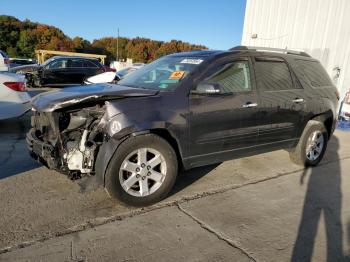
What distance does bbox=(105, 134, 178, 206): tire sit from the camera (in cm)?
323

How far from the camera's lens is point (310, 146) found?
5.07 meters

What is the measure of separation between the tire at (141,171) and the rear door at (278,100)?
1505 millimetres

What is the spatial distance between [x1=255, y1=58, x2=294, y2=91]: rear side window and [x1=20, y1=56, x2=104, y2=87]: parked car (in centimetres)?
1197

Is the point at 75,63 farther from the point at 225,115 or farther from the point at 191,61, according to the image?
the point at 225,115

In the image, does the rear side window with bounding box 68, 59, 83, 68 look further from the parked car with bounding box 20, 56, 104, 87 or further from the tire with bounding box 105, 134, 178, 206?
the tire with bounding box 105, 134, 178, 206

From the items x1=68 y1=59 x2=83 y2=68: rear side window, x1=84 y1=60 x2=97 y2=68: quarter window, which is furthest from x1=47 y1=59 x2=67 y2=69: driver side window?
x1=84 y1=60 x2=97 y2=68: quarter window

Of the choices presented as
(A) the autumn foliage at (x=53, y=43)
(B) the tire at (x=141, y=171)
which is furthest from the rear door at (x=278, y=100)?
(A) the autumn foliage at (x=53, y=43)

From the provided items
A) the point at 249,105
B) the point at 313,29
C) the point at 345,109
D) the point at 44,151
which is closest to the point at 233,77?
the point at 249,105

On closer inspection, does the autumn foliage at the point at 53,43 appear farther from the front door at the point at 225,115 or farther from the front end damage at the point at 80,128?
the front end damage at the point at 80,128

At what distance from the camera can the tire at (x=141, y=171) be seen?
3.23m

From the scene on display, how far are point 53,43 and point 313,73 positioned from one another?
7596cm

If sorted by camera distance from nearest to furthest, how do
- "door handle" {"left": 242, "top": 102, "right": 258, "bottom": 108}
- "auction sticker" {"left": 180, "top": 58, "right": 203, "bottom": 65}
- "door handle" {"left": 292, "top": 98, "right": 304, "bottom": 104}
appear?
"auction sticker" {"left": 180, "top": 58, "right": 203, "bottom": 65} → "door handle" {"left": 242, "top": 102, "right": 258, "bottom": 108} → "door handle" {"left": 292, "top": 98, "right": 304, "bottom": 104}

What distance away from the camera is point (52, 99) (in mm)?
3342

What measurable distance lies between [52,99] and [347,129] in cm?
799
